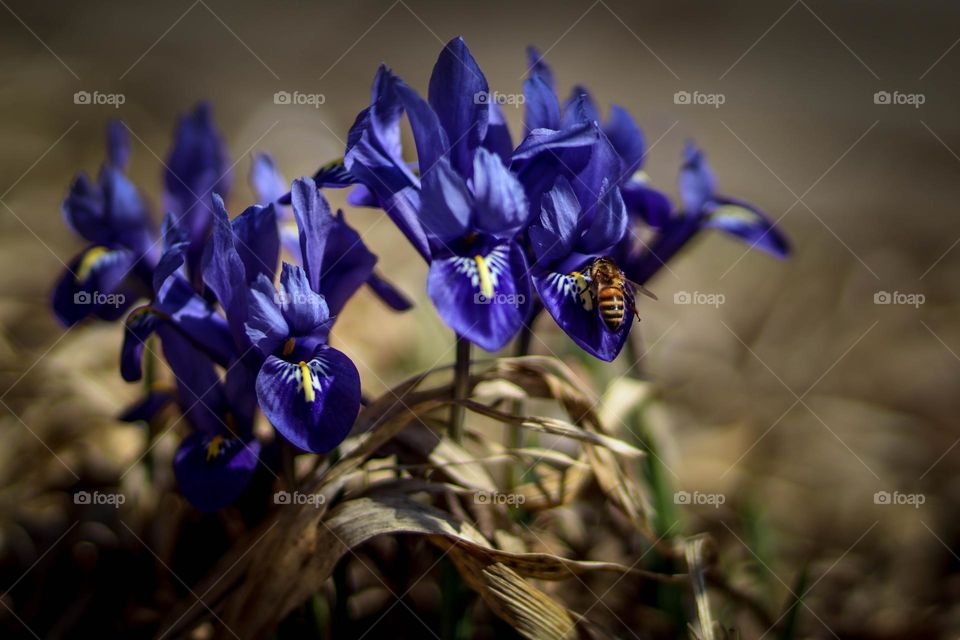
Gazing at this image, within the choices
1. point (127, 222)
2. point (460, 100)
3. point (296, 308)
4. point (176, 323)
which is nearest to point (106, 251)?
point (127, 222)

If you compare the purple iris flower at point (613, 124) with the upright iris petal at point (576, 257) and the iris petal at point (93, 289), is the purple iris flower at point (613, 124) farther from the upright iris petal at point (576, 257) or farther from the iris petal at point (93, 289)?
the iris petal at point (93, 289)

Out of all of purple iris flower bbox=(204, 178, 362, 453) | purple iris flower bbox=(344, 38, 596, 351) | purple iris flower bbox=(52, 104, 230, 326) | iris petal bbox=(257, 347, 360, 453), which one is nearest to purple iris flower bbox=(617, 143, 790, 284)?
purple iris flower bbox=(344, 38, 596, 351)

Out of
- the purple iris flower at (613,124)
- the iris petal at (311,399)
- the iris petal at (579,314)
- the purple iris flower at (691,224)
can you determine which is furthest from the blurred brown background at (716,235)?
the iris petal at (311,399)

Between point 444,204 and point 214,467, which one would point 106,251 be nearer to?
point 214,467

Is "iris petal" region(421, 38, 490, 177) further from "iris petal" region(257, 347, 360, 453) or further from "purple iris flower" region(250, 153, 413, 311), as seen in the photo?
"iris petal" region(257, 347, 360, 453)

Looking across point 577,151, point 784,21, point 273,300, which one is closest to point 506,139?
point 577,151

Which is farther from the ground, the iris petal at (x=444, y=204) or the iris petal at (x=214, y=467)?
the iris petal at (x=444, y=204)
